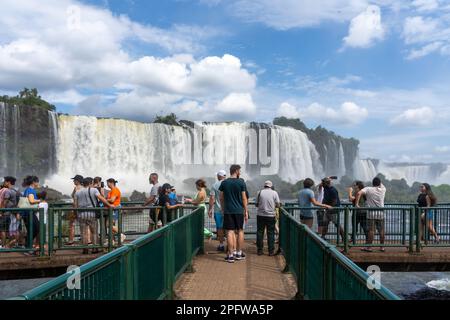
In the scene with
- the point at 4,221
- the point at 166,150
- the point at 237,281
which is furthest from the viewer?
the point at 166,150

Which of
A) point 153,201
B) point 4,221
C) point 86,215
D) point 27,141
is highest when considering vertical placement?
point 27,141

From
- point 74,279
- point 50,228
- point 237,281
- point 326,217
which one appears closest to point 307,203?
point 326,217

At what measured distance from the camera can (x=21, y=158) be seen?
5091 cm

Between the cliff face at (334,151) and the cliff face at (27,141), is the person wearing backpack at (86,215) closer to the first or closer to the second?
the cliff face at (27,141)

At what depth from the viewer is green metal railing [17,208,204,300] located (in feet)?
9.62

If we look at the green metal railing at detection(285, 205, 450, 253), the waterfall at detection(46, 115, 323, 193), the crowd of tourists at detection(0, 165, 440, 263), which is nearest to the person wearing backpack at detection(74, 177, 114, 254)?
the crowd of tourists at detection(0, 165, 440, 263)

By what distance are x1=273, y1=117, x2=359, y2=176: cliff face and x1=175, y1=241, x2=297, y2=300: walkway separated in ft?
266

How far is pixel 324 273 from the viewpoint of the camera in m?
4.48

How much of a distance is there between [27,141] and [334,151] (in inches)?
2495

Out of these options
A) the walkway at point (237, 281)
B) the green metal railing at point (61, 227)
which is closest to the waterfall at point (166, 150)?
the green metal railing at point (61, 227)

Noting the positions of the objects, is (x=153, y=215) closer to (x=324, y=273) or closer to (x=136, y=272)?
(x=136, y=272)
